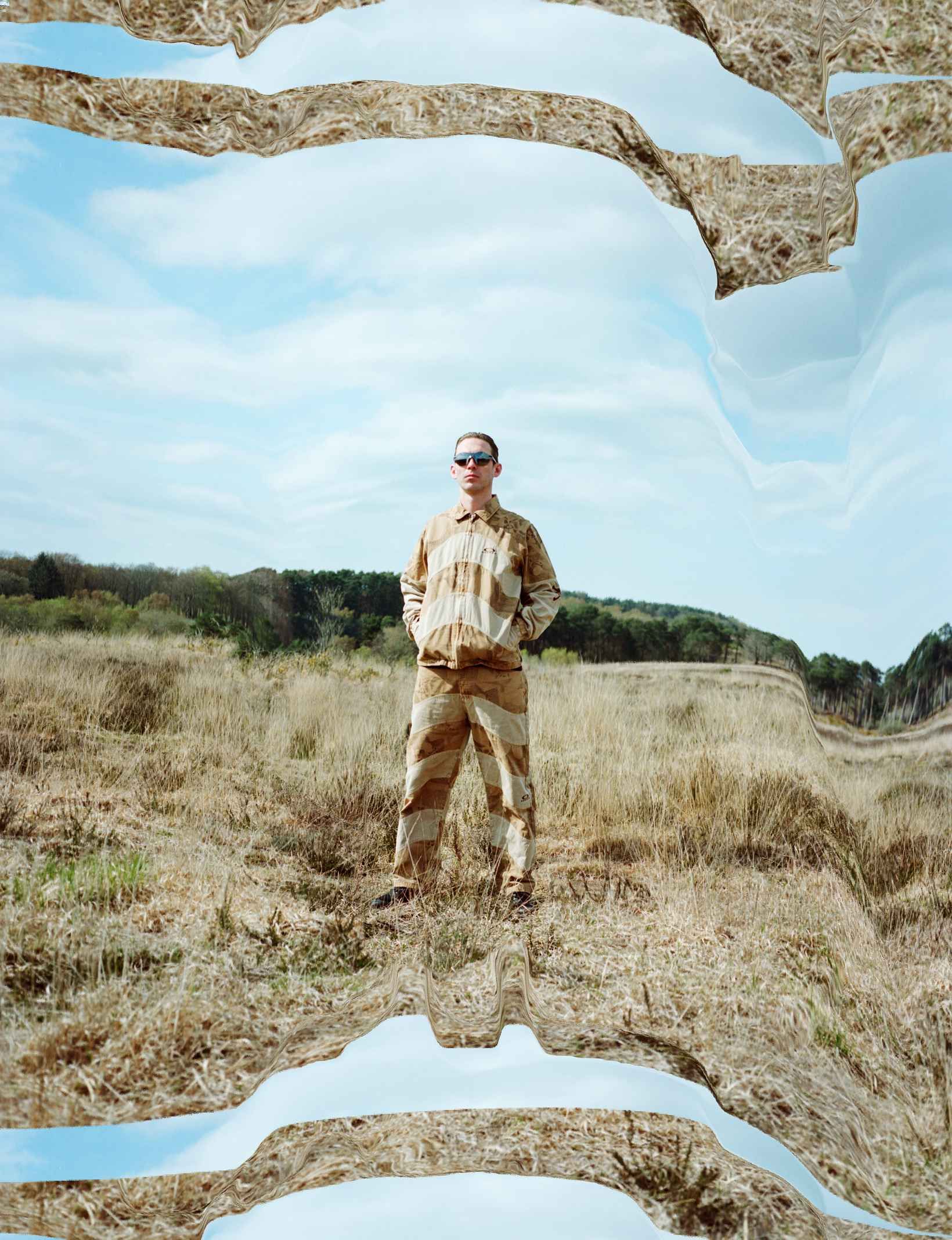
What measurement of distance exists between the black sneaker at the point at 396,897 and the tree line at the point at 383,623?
4.69ft

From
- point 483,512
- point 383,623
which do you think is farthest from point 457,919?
point 383,623

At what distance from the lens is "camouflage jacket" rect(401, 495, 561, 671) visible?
2.53 meters

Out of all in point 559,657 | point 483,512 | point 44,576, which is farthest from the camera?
point 559,657

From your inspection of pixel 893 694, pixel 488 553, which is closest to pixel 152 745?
pixel 488 553

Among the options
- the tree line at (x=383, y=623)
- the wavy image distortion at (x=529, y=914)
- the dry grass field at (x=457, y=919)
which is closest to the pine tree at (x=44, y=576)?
the tree line at (x=383, y=623)

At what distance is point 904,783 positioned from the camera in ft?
9.81

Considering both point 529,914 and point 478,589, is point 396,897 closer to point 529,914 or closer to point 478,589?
point 529,914

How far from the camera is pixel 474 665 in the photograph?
2.56 meters

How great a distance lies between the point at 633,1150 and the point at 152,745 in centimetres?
265

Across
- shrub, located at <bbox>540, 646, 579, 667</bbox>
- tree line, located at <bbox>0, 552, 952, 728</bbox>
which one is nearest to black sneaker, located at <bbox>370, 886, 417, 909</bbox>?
tree line, located at <bbox>0, 552, 952, 728</bbox>

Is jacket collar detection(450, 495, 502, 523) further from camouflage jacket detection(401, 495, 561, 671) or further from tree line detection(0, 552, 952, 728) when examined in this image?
tree line detection(0, 552, 952, 728)

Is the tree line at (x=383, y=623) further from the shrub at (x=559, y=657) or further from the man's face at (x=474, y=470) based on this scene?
the man's face at (x=474, y=470)

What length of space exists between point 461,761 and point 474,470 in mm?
859

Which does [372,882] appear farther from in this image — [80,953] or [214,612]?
[214,612]
